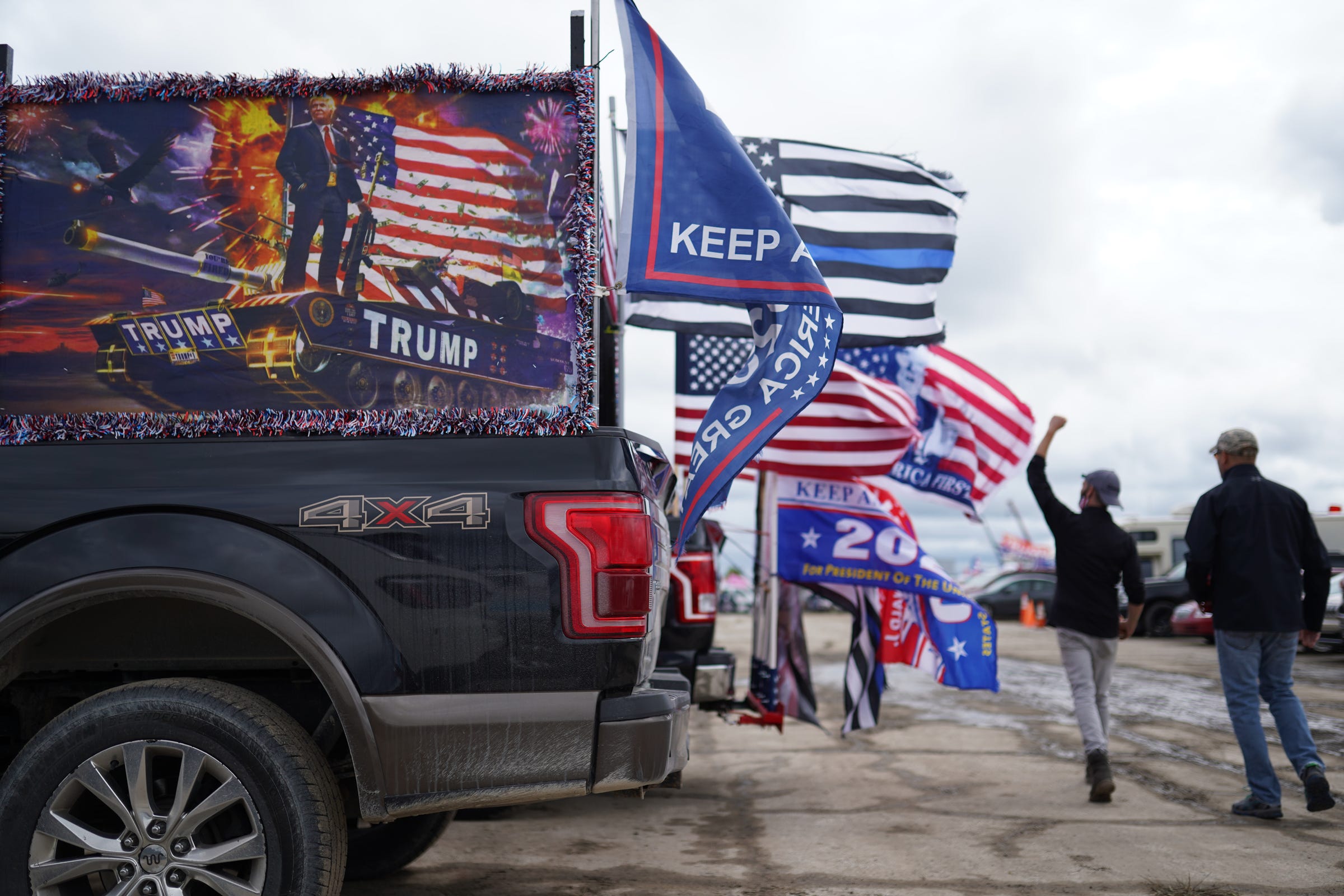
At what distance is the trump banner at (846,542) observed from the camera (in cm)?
681

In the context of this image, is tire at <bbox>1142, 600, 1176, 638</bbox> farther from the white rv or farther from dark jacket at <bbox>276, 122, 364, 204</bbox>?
dark jacket at <bbox>276, 122, 364, 204</bbox>

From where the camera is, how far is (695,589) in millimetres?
5633

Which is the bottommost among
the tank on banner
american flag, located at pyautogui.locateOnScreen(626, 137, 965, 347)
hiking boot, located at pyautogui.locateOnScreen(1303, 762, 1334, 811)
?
hiking boot, located at pyautogui.locateOnScreen(1303, 762, 1334, 811)

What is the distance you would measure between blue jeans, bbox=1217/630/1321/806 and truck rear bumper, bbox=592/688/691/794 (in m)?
3.73

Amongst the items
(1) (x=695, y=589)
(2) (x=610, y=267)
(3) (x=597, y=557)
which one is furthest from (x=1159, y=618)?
(3) (x=597, y=557)

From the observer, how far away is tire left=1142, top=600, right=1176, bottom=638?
2045cm

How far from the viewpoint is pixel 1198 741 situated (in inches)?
301

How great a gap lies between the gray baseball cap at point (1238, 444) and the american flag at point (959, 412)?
11.5ft

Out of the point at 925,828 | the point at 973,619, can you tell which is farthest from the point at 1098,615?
the point at 925,828

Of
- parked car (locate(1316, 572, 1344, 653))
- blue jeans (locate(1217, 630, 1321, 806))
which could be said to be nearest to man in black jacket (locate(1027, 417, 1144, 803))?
blue jeans (locate(1217, 630, 1321, 806))

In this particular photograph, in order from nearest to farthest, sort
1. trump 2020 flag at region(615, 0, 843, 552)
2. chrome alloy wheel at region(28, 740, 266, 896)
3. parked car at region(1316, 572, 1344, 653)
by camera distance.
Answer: chrome alloy wheel at region(28, 740, 266, 896) < trump 2020 flag at region(615, 0, 843, 552) < parked car at region(1316, 572, 1344, 653)

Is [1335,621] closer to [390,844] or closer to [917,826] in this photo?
[917,826]

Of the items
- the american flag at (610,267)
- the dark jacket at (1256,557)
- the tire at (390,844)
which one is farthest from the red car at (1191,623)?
the tire at (390,844)

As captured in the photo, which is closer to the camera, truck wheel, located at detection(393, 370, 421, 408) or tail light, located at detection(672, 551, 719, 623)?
truck wheel, located at detection(393, 370, 421, 408)
